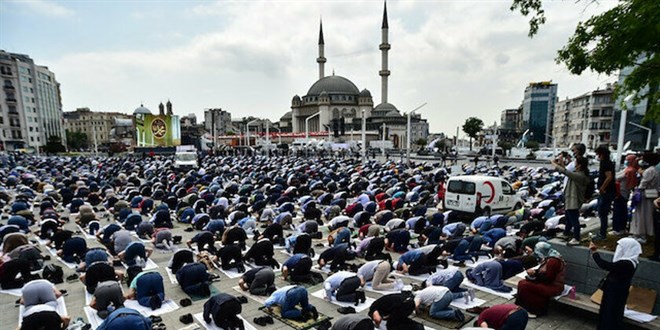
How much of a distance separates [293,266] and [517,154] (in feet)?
183

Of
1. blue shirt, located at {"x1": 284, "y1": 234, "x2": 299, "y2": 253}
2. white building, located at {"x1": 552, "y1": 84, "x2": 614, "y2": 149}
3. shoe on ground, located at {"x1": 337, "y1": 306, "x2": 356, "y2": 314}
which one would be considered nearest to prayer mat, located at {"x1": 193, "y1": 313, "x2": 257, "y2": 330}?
shoe on ground, located at {"x1": 337, "y1": 306, "x2": 356, "y2": 314}

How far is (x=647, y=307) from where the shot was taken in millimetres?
5660

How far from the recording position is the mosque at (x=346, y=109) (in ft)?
331

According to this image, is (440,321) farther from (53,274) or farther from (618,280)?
(53,274)

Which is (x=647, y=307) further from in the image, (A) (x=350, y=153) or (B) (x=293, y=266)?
(A) (x=350, y=153)

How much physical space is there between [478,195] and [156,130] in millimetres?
49361

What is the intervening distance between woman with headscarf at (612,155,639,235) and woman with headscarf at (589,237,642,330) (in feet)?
8.84

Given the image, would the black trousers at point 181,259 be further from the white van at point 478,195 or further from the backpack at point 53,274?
the white van at point 478,195

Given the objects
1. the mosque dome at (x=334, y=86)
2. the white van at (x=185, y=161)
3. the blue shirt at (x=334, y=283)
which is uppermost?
the mosque dome at (x=334, y=86)

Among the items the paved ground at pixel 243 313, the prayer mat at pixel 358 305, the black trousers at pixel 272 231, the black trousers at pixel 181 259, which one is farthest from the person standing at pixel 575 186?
the black trousers at pixel 181 259

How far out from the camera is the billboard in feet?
165

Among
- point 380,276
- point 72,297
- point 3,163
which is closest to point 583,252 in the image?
point 380,276

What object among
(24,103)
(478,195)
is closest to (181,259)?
(478,195)

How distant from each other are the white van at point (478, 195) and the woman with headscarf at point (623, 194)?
6.00 meters
